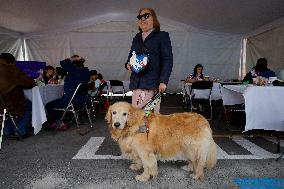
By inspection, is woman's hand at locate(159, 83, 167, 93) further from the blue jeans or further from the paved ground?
the blue jeans

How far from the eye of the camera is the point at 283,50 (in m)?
10.6

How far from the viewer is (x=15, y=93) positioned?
5.31 metres

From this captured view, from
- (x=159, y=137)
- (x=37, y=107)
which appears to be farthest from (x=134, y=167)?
(x=37, y=107)

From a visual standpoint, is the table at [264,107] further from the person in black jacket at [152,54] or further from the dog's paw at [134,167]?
the dog's paw at [134,167]

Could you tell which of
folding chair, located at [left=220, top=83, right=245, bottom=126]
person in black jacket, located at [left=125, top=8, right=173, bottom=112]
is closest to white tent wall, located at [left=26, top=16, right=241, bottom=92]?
folding chair, located at [left=220, top=83, right=245, bottom=126]

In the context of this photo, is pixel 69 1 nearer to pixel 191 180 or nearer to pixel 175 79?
pixel 175 79

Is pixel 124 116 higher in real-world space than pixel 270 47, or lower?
lower

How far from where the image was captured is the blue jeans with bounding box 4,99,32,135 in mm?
5629

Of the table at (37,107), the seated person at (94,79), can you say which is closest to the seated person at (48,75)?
the seated person at (94,79)

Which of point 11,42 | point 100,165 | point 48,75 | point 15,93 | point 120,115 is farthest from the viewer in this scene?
point 11,42

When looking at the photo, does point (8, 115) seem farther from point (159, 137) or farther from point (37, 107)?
point (159, 137)

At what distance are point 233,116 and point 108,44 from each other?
10394 mm

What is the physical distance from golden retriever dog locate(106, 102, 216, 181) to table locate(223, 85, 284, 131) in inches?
73.7

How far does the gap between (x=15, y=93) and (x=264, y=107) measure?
4248 mm
